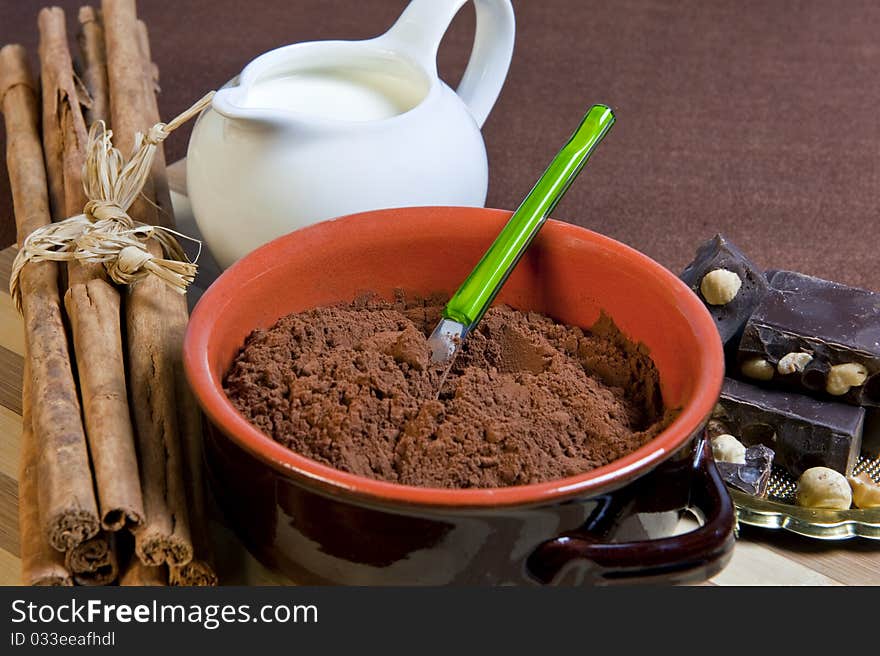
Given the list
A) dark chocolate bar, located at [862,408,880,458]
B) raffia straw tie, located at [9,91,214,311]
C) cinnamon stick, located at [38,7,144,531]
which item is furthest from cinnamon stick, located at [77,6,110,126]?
dark chocolate bar, located at [862,408,880,458]

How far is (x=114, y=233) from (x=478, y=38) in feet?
1.33

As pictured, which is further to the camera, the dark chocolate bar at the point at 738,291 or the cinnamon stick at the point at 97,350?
the dark chocolate bar at the point at 738,291

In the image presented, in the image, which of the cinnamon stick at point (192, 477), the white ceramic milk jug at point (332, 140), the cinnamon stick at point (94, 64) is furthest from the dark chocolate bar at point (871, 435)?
the cinnamon stick at point (94, 64)

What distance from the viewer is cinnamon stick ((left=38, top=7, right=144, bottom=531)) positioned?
71 cm

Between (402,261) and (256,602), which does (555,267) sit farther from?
(256,602)

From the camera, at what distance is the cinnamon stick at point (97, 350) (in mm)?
708

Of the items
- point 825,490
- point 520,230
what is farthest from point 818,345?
point 520,230

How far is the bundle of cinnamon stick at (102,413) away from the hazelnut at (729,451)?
1.31ft

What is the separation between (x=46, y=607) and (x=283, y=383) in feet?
0.67

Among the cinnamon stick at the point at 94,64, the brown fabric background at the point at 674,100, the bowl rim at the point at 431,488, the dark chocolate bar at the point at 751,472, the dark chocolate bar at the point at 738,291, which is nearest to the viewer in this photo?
the bowl rim at the point at 431,488

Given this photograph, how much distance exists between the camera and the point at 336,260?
2.81 ft

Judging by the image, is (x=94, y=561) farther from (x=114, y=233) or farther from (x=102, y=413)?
(x=114, y=233)

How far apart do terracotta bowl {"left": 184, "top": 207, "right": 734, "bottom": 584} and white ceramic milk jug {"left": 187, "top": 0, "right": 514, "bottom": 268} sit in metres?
0.07

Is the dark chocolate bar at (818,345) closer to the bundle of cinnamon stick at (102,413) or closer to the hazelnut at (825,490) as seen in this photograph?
the hazelnut at (825,490)
